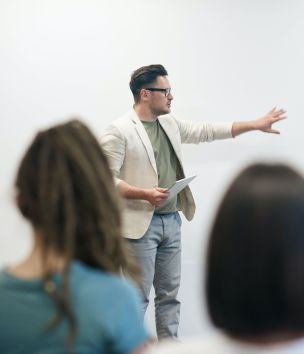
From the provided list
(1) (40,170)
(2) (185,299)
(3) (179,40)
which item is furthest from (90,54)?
(1) (40,170)

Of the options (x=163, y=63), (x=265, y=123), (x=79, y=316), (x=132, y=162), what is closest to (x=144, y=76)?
(x=163, y=63)

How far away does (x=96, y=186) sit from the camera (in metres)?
0.99

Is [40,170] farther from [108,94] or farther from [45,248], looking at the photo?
[108,94]

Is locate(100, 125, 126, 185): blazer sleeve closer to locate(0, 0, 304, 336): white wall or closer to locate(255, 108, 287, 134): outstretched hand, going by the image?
locate(0, 0, 304, 336): white wall

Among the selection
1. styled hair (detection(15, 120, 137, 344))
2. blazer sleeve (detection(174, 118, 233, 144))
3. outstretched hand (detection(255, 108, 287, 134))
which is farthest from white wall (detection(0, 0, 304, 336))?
styled hair (detection(15, 120, 137, 344))

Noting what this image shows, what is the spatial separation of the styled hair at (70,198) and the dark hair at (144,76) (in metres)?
1.87

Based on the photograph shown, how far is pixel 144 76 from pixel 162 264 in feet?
3.01

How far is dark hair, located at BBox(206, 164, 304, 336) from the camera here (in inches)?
30.0

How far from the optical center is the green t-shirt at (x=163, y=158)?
2777mm

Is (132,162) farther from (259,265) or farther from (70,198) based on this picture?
(259,265)

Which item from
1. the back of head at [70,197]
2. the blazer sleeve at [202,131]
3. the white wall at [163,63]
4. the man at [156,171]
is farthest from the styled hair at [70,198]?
the white wall at [163,63]

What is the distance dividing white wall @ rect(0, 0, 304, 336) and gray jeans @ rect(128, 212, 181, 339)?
1.06ft

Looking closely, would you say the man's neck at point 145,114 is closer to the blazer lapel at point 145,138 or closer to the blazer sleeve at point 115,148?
the blazer lapel at point 145,138

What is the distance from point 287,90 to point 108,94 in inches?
38.2
